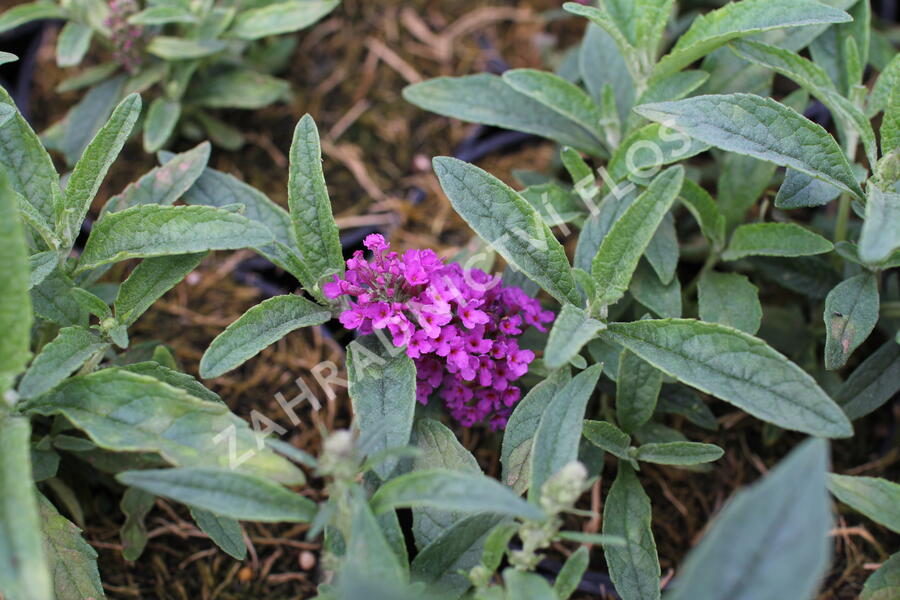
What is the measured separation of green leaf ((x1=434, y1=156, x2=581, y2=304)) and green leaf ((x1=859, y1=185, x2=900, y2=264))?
553 mm

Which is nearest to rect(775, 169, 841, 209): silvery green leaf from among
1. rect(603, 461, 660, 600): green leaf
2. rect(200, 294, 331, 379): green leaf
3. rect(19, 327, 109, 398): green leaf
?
rect(603, 461, 660, 600): green leaf

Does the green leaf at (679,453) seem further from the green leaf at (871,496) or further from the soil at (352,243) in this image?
the soil at (352,243)

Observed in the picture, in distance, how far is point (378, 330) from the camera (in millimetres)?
1820

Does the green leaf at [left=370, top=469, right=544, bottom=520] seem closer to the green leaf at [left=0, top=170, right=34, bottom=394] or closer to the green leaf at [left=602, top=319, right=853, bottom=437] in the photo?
the green leaf at [left=602, top=319, right=853, bottom=437]

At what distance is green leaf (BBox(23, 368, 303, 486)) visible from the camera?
58.3 inches

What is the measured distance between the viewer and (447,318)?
168cm

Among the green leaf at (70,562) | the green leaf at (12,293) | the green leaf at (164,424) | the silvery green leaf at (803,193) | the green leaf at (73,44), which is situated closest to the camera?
the green leaf at (12,293)

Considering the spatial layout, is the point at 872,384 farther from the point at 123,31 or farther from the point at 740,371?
the point at 123,31

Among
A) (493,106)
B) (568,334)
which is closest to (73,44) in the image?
(493,106)

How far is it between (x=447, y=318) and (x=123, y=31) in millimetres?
1489

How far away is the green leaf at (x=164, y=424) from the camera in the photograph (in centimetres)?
148

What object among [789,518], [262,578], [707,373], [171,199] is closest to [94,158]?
[171,199]

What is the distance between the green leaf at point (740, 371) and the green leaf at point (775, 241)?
0.43 metres

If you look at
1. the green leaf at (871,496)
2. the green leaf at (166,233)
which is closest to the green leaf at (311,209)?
the green leaf at (166,233)
